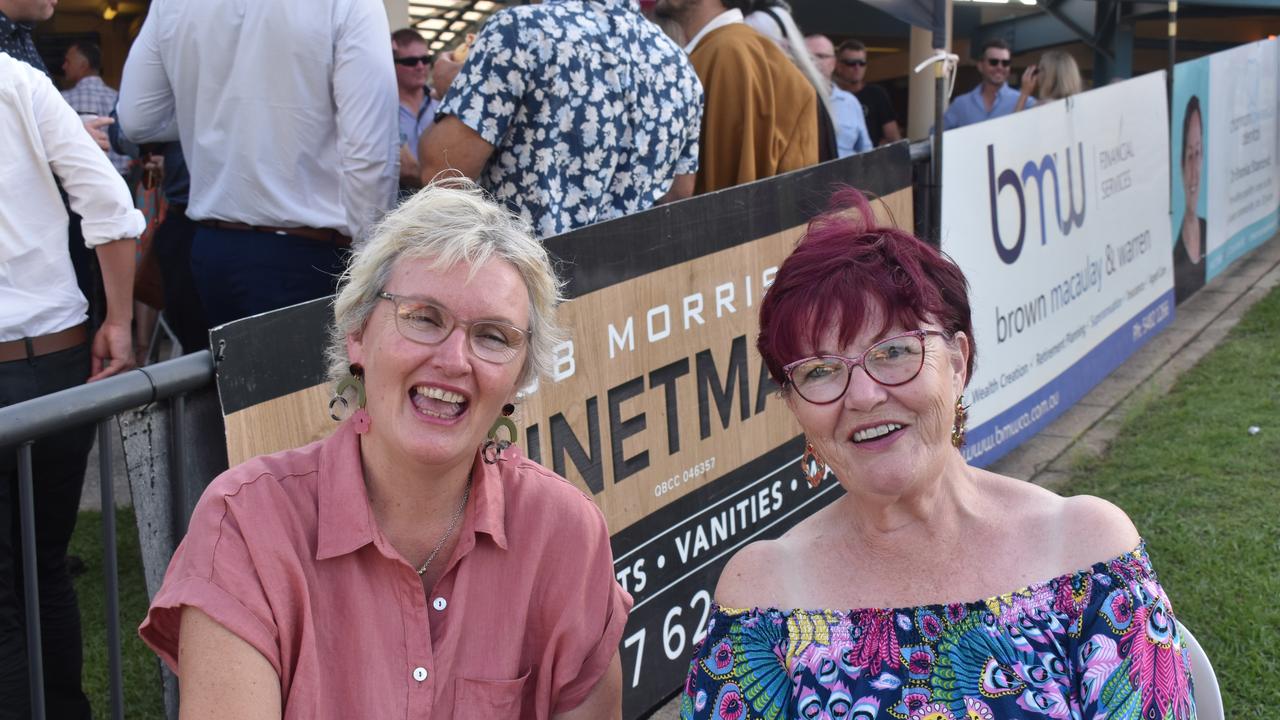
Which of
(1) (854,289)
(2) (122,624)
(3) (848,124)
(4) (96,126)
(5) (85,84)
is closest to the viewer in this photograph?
(1) (854,289)

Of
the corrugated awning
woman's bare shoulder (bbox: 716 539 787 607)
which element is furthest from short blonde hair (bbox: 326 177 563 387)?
the corrugated awning

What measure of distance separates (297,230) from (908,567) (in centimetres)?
223

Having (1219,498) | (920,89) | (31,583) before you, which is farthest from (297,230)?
(920,89)

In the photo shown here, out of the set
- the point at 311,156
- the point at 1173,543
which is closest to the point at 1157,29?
the point at 1173,543

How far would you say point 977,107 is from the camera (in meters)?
10.2

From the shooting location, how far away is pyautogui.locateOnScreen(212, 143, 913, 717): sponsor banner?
3521 mm

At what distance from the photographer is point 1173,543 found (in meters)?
5.13

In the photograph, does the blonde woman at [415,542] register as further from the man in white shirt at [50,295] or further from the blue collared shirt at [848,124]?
the blue collared shirt at [848,124]

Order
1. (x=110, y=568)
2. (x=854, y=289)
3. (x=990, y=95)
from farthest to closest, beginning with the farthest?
(x=990, y=95)
(x=110, y=568)
(x=854, y=289)

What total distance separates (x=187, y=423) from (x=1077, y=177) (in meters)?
5.48

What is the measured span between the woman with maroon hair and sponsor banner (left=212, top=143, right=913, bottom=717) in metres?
1.17

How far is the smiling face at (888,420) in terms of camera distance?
7.16 feet

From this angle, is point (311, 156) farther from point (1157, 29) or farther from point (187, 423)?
point (1157, 29)

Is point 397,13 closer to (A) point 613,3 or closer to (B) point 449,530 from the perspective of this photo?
(A) point 613,3
